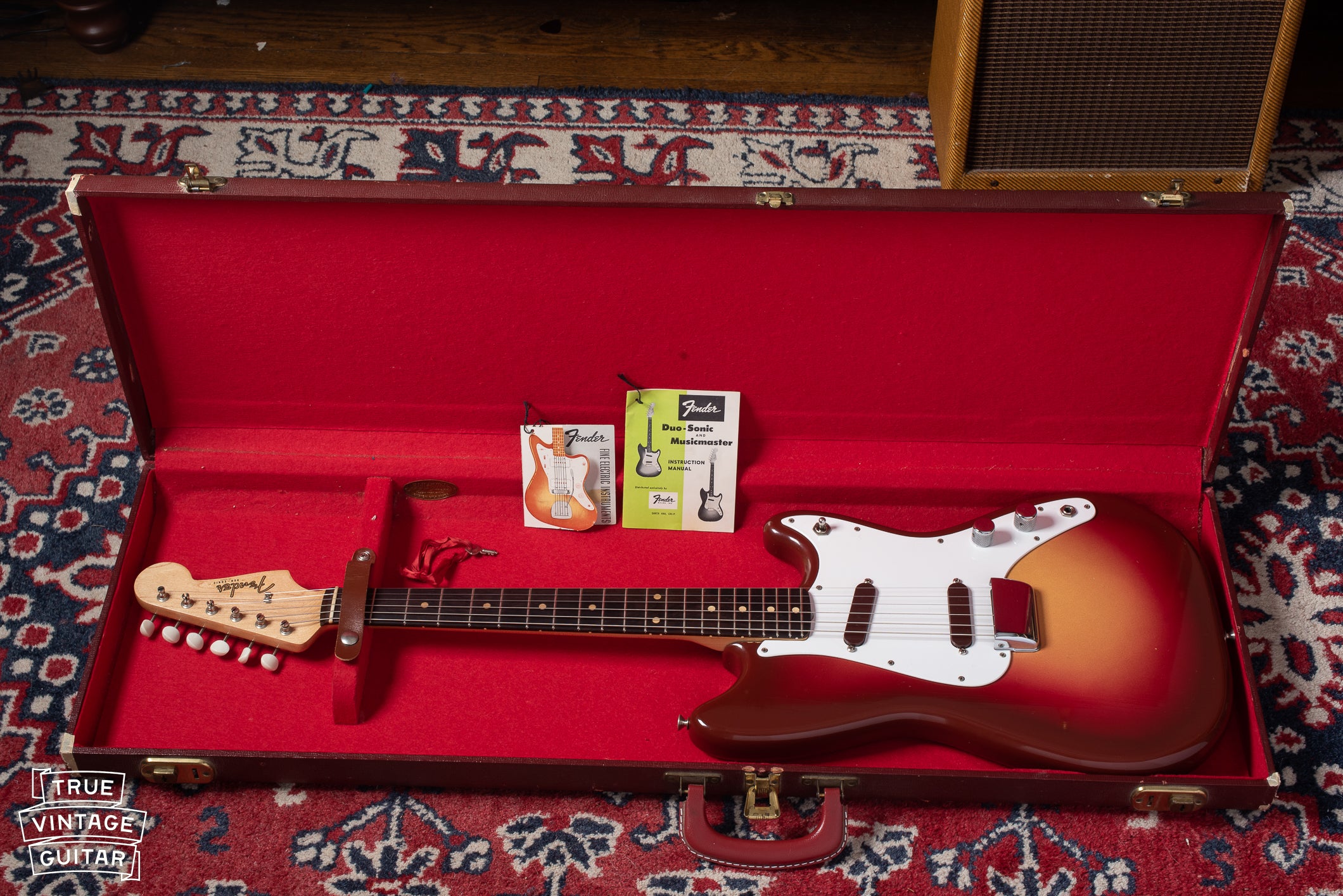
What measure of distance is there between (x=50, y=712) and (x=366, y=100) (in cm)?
148

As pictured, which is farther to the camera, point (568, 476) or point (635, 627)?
point (568, 476)

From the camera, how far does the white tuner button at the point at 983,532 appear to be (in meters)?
1.46

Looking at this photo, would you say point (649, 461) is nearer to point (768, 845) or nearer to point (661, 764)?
point (661, 764)

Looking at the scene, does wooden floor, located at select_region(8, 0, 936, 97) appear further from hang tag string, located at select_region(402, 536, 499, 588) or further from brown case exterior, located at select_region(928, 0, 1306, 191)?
hang tag string, located at select_region(402, 536, 499, 588)

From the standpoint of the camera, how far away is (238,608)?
146cm

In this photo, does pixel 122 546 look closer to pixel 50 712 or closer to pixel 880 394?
pixel 50 712

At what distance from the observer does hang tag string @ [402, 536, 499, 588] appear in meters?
1.56

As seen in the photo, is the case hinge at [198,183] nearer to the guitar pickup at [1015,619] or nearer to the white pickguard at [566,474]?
the white pickguard at [566,474]

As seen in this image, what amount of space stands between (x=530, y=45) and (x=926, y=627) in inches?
71.7

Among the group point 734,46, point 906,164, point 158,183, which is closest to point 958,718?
point 158,183

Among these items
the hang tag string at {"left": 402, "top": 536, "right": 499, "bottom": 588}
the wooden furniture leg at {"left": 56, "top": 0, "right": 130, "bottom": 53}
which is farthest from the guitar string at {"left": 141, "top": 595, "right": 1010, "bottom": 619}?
the wooden furniture leg at {"left": 56, "top": 0, "right": 130, "bottom": 53}

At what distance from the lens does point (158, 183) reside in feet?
4.37

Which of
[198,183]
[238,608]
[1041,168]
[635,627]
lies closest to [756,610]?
[635,627]

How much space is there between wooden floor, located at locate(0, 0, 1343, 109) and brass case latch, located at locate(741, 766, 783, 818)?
168cm
